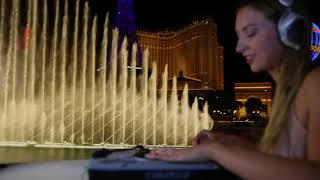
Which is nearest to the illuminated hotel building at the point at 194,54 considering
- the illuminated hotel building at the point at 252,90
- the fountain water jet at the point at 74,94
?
the illuminated hotel building at the point at 252,90

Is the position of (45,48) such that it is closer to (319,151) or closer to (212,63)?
(319,151)

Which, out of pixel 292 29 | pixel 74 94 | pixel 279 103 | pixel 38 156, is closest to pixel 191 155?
pixel 279 103

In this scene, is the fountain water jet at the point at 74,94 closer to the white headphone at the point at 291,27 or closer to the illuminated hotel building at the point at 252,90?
the white headphone at the point at 291,27

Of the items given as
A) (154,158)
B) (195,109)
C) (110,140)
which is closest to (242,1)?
(154,158)

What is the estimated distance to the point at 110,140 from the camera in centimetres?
1305

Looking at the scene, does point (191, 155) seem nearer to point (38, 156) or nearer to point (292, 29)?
point (292, 29)

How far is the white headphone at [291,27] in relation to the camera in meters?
1.21

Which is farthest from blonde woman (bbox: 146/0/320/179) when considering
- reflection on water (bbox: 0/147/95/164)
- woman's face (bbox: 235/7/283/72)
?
reflection on water (bbox: 0/147/95/164)

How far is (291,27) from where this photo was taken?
1.21 meters

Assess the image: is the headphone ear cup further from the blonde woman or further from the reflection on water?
the reflection on water

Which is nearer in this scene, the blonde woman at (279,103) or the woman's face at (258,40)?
the blonde woman at (279,103)

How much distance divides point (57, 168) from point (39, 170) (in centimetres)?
5

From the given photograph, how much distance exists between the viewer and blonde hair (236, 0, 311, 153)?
117cm

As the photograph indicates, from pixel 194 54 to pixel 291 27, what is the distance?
65440 mm
